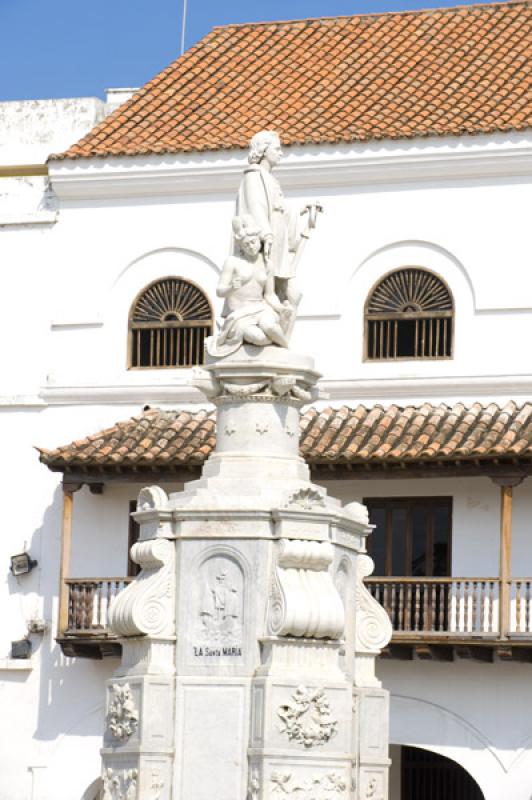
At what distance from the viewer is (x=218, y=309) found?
32844 mm

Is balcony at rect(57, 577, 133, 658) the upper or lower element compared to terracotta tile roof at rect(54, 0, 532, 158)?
lower

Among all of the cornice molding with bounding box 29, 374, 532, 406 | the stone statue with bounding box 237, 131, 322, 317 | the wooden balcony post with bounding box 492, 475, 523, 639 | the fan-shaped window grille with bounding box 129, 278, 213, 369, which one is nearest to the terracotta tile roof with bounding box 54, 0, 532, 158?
the fan-shaped window grille with bounding box 129, 278, 213, 369

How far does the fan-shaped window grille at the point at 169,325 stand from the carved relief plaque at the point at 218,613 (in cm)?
1422

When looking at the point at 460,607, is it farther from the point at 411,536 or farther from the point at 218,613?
the point at 218,613

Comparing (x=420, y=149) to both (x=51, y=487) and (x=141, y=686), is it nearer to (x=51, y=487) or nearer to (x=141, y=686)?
(x=51, y=487)

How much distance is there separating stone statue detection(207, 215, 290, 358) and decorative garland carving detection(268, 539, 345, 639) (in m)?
1.74

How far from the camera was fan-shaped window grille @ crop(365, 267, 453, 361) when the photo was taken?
32281 mm

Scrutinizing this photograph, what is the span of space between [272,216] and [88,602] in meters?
12.4

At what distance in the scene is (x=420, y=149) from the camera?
105ft

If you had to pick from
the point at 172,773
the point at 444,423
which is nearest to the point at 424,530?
the point at 444,423

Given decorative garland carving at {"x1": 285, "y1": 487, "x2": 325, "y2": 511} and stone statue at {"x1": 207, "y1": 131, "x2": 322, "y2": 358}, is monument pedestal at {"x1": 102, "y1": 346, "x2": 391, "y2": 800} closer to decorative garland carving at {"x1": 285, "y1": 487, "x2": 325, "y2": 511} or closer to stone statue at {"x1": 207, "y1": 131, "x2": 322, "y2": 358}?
decorative garland carving at {"x1": 285, "y1": 487, "x2": 325, "y2": 511}

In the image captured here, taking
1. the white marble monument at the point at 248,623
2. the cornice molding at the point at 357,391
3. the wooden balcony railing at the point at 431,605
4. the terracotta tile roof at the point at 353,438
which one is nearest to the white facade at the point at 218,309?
the cornice molding at the point at 357,391

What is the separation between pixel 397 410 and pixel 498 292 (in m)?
1.98

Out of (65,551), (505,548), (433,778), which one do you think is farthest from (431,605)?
(65,551)
